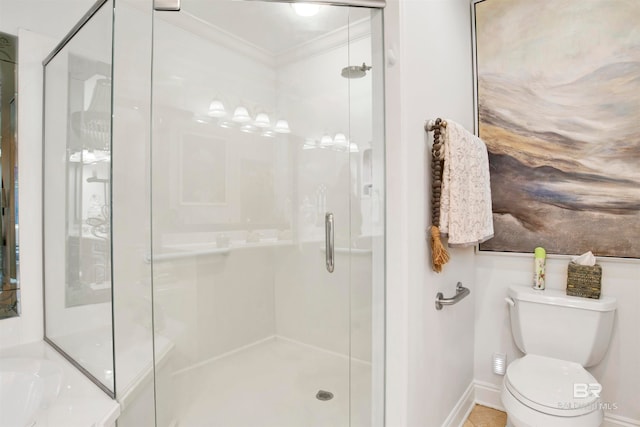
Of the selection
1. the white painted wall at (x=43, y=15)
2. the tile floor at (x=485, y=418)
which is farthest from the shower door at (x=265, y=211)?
the tile floor at (x=485, y=418)

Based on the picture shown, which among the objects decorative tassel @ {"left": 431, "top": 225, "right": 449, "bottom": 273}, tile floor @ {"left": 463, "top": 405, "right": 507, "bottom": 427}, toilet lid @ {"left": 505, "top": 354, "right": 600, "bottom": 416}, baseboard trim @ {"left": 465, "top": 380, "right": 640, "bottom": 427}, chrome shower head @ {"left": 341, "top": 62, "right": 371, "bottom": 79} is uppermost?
chrome shower head @ {"left": 341, "top": 62, "right": 371, "bottom": 79}

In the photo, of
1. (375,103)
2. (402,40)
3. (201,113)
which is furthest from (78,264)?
(402,40)

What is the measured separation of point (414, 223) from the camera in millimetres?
1466

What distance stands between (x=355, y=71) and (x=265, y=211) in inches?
27.4

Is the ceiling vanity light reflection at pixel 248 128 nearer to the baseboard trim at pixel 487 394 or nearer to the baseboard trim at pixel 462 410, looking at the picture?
the baseboard trim at pixel 462 410

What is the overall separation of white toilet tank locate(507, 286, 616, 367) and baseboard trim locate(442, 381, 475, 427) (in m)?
0.44

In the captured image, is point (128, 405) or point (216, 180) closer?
point (128, 405)

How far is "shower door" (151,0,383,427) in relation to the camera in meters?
1.43

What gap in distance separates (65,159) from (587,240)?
102 inches

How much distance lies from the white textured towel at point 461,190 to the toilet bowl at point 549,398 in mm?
642

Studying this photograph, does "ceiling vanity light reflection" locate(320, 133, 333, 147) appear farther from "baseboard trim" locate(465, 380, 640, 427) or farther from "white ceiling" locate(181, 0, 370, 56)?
"baseboard trim" locate(465, 380, 640, 427)

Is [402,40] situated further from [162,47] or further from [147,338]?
[147,338]

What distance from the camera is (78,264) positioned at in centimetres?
161

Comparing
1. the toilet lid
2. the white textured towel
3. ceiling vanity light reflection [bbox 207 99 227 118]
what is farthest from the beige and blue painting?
ceiling vanity light reflection [bbox 207 99 227 118]
